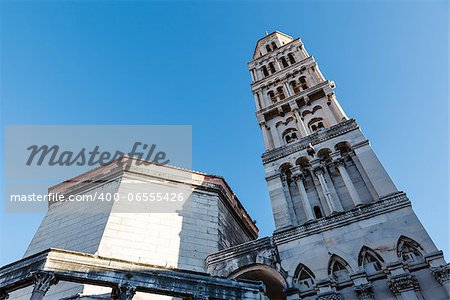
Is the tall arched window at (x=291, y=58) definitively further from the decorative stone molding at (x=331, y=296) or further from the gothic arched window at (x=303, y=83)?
the decorative stone molding at (x=331, y=296)

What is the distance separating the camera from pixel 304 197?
15.0m

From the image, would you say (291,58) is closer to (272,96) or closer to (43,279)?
(272,96)

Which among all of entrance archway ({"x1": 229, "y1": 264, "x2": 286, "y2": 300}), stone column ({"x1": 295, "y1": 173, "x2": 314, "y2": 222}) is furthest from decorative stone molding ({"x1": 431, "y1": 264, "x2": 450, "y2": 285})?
entrance archway ({"x1": 229, "y1": 264, "x2": 286, "y2": 300})

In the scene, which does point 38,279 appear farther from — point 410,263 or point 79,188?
point 410,263

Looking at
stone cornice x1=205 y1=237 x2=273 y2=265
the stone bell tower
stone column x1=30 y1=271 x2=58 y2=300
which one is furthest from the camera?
stone cornice x1=205 y1=237 x2=273 y2=265

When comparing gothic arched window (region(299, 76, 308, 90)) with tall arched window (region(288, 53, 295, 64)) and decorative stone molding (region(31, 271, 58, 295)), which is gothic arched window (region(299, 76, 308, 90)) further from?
decorative stone molding (region(31, 271, 58, 295))

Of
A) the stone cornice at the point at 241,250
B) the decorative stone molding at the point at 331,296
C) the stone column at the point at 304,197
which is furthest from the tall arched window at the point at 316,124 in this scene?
the decorative stone molding at the point at 331,296

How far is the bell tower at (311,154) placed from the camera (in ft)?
46.5

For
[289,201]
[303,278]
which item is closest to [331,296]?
[303,278]

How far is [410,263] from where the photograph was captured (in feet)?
34.1

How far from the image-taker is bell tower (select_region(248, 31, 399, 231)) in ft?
46.5

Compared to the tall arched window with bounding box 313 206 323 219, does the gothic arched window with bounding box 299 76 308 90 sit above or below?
above

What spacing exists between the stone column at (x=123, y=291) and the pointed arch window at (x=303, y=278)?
6039 mm

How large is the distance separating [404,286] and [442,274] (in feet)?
3.91
